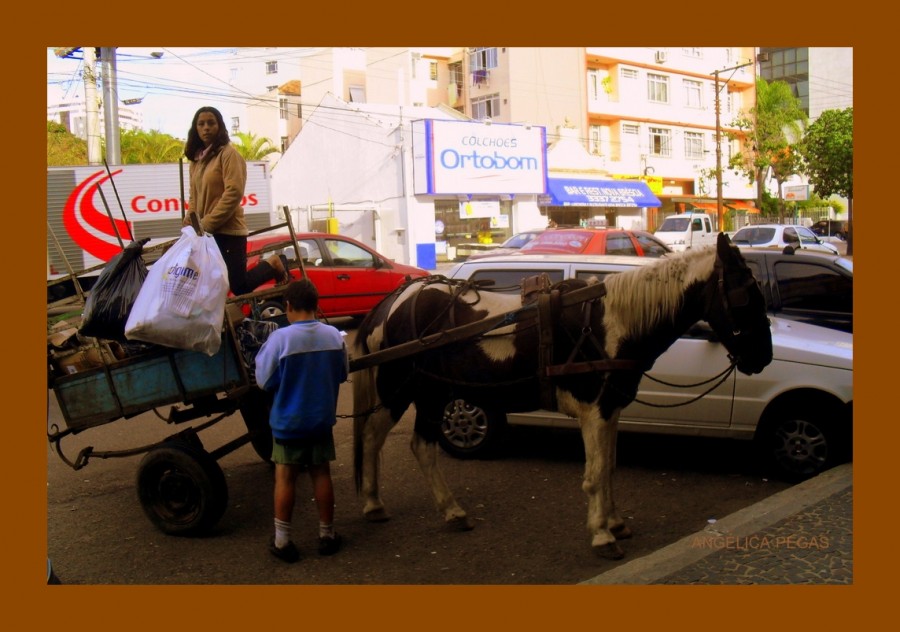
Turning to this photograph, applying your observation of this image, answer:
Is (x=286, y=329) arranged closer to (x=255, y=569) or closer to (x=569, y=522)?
(x=255, y=569)

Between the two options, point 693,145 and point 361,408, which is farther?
point 693,145

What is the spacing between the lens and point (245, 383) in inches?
207

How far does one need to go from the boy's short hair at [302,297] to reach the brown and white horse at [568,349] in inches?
30.7

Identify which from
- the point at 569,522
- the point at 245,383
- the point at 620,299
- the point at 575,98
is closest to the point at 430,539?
the point at 569,522

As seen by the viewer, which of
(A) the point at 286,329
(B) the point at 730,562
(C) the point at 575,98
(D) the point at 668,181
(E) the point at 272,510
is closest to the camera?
(B) the point at 730,562

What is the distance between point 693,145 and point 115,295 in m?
47.1

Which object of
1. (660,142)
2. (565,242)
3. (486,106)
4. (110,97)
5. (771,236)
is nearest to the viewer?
(565,242)

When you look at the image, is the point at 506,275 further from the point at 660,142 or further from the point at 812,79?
the point at 812,79

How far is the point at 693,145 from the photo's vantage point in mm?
47781

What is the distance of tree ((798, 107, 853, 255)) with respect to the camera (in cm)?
2834

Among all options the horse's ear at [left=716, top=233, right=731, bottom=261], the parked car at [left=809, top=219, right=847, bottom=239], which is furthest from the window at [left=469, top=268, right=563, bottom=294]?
the parked car at [left=809, top=219, right=847, bottom=239]

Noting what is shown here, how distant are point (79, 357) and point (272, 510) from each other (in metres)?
1.75

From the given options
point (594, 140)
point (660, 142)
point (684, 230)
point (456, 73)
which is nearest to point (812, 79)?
point (660, 142)

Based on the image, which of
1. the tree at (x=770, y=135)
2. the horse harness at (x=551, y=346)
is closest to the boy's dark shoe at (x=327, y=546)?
the horse harness at (x=551, y=346)
